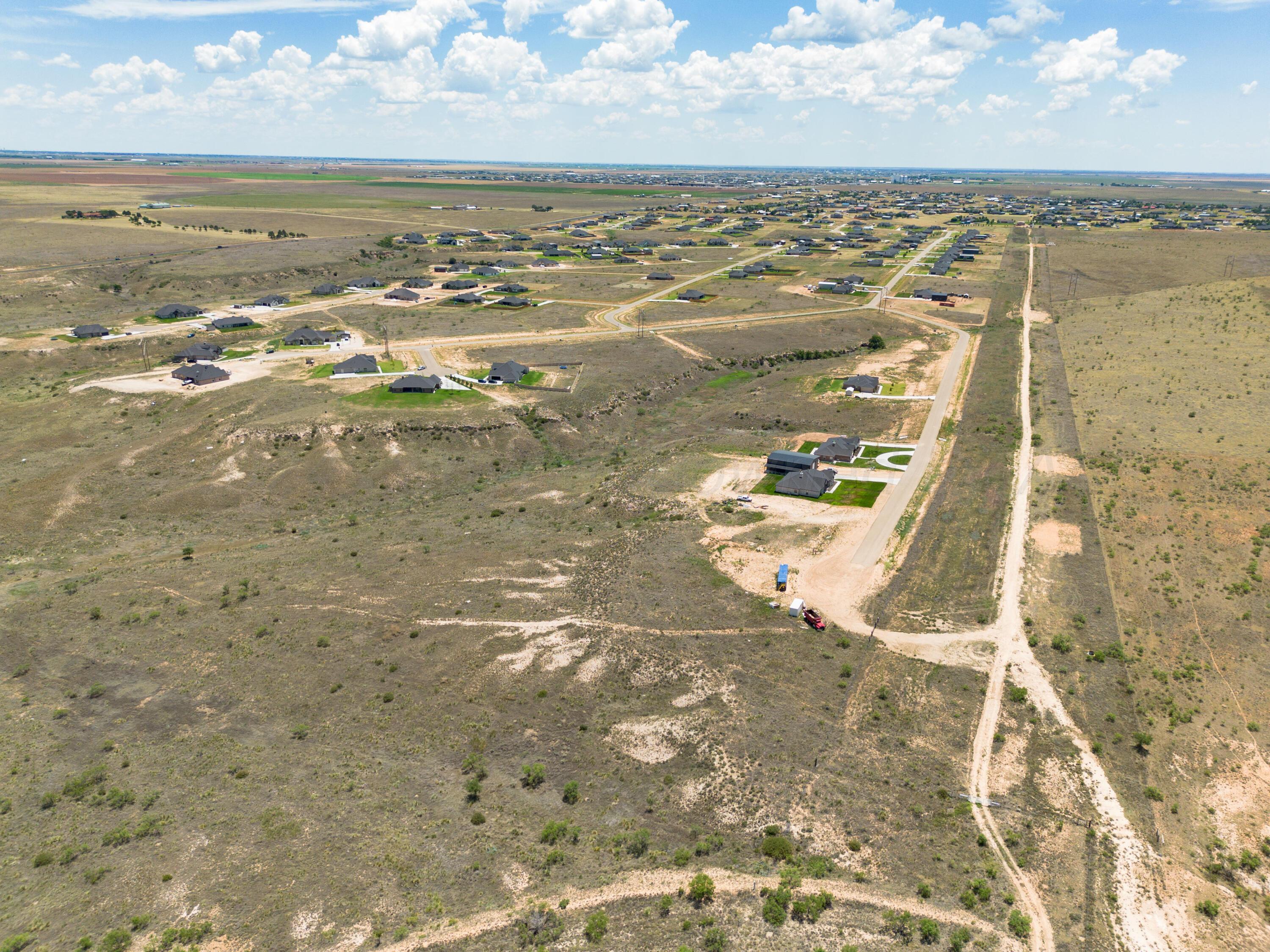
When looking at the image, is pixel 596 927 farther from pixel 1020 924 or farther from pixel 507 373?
pixel 507 373

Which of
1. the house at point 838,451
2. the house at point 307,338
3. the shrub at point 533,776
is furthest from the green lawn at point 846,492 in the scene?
the house at point 307,338

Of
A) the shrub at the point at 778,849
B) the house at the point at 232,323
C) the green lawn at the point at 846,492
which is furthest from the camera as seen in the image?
the house at the point at 232,323

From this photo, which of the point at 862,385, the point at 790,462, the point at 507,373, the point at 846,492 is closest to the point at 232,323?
the point at 507,373

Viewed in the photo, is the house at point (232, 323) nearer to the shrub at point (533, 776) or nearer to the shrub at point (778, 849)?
the shrub at point (533, 776)

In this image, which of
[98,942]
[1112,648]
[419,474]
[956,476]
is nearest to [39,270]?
[419,474]

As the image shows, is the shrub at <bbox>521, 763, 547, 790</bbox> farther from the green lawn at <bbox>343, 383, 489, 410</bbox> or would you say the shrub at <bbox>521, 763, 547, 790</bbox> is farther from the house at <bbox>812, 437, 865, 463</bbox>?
the green lawn at <bbox>343, 383, 489, 410</bbox>

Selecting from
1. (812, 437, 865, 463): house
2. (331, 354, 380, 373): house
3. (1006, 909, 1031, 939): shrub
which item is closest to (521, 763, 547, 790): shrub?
(1006, 909, 1031, 939): shrub
